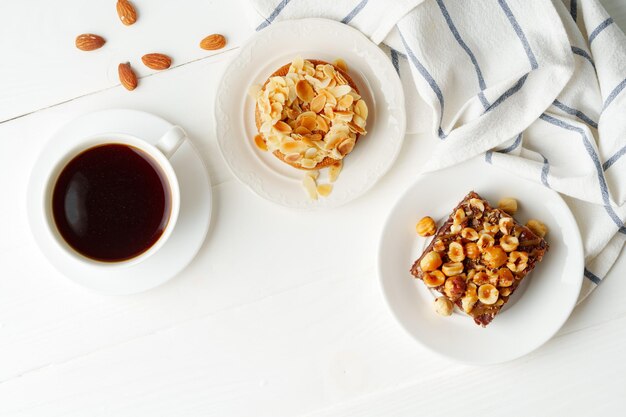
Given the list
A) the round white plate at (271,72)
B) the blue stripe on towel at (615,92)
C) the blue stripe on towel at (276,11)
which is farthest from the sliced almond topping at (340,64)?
the blue stripe on towel at (615,92)

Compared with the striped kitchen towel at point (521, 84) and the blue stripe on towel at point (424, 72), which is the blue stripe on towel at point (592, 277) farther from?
the blue stripe on towel at point (424, 72)

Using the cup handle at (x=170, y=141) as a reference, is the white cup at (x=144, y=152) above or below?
below

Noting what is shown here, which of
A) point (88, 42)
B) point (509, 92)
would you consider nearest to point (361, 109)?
point (509, 92)

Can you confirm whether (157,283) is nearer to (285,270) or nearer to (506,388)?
(285,270)

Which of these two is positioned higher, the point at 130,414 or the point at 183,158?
the point at 183,158

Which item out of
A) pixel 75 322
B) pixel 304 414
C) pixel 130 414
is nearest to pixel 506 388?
pixel 304 414

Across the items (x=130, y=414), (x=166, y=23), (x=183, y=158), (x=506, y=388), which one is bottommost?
(x=130, y=414)
